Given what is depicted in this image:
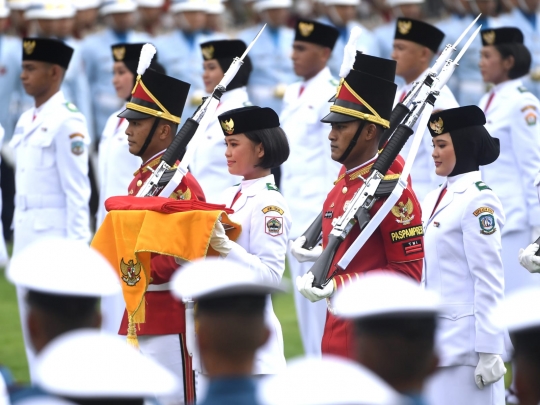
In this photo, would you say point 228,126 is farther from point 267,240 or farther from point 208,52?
point 208,52

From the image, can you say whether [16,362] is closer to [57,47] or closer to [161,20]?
[57,47]

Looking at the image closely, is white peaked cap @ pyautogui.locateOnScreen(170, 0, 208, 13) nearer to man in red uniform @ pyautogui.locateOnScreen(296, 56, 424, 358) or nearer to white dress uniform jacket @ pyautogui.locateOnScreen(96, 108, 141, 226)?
white dress uniform jacket @ pyautogui.locateOnScreen(96, 108, 141, 226)

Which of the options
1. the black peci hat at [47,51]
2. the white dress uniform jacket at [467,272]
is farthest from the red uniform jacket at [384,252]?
the black peci hat at [47,51]

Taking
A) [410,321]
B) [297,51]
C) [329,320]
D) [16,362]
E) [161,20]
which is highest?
[161,20]

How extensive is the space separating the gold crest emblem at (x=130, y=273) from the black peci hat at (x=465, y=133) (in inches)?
54.7

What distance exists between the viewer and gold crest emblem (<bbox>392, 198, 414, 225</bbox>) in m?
4.68

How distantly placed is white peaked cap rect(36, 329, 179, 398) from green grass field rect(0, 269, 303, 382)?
5.12 m

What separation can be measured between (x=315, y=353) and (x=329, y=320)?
8.69 feet

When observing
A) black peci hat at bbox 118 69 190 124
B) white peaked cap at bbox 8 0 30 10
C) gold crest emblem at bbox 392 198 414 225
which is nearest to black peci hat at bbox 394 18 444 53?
black peci hat at bbox 118 69 190 124

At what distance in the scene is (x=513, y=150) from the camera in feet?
24.2

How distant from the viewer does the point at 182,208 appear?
4879 millimetres

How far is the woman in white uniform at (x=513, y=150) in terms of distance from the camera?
7.26 meters

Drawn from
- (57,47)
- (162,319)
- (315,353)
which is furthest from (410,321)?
(57,47)

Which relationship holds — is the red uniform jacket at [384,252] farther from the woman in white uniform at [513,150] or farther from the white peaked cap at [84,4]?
the white peaked cap at [84,4]
